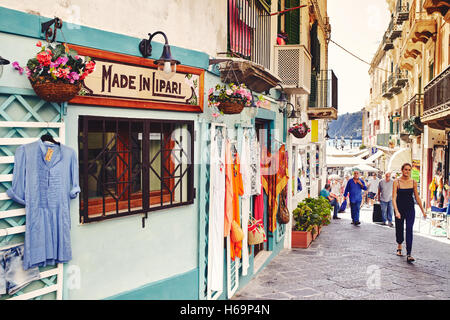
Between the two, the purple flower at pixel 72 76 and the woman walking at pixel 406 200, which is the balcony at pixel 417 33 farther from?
the purple flower at pixel 72 76

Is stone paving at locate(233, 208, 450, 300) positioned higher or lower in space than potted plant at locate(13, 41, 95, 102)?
lower

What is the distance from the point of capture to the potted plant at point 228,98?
21.2ft

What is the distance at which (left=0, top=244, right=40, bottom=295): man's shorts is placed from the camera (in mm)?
3938

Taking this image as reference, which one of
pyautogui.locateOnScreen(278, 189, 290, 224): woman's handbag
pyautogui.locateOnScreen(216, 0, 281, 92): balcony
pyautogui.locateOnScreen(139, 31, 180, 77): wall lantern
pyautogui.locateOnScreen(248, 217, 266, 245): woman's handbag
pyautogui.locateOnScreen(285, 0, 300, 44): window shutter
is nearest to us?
pyautogui.locateOnScreen(139, 31, 180, 77): wall lantern

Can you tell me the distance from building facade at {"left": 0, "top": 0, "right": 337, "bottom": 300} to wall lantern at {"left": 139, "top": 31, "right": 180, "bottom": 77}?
68 mm

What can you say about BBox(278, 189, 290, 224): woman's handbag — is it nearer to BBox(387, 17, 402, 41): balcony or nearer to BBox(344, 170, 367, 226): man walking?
BBox(344, 170, 367, 226): man walking

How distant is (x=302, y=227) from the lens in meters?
11.9

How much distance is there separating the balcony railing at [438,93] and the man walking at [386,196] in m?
3.00

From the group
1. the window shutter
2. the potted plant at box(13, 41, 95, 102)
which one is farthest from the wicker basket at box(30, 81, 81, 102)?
the window shutter

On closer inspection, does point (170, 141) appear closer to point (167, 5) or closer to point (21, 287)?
point (167, 5)

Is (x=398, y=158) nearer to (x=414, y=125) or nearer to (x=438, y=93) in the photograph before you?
(x=414, y=125)

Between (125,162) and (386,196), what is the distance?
12440mm

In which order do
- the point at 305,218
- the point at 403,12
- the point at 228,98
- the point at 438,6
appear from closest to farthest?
1. the point at 228,98
2. the point at 305,218
3. the point at 438,6
4. the point at 403,12

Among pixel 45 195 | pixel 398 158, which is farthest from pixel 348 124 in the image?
pixel 45 195
